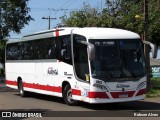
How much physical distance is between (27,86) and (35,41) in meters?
2.69

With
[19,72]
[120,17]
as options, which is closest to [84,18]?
[120,17]

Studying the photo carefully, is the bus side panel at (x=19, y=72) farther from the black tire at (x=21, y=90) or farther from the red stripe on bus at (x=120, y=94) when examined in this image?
the red stripe on bus at (x=120, y=94)

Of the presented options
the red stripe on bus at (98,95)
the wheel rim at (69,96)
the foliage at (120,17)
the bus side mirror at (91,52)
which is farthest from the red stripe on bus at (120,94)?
the foliage at (120,17)

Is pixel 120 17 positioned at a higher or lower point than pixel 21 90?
higher

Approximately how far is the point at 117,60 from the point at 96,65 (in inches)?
33.4

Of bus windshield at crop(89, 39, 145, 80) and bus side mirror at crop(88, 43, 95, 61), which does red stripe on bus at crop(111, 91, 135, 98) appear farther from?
bus side mirror at crop(88, 43, 95, 61)

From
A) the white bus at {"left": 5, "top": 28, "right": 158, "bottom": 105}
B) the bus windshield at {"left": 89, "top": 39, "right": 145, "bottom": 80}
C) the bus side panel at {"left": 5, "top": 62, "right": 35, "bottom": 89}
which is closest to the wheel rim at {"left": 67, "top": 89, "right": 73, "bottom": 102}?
the white bus at {"left": 5, "top": 28, "right": 158, "bottom": 105}

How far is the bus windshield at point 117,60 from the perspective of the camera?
16131mm

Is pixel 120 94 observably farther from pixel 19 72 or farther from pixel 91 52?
pixel 19 72

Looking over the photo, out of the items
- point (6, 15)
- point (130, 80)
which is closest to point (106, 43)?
point (130, 80)

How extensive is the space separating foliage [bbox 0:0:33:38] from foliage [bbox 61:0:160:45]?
4.85 metres

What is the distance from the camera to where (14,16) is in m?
33.7

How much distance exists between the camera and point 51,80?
19766mm

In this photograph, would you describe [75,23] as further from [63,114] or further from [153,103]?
[63,114]
